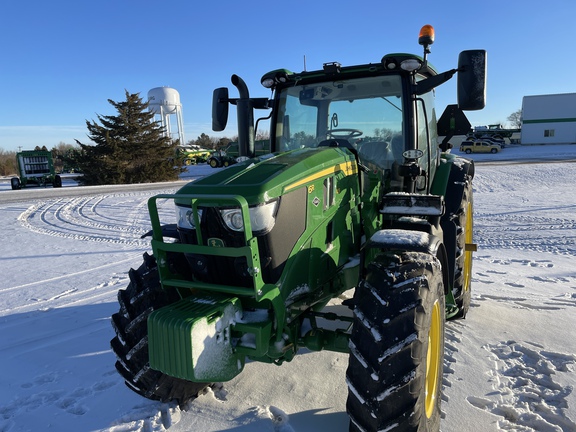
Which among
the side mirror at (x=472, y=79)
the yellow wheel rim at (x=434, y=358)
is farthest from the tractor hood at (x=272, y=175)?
the yellow wheel rim at (x=434, y=358)

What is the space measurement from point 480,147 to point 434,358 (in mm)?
38620

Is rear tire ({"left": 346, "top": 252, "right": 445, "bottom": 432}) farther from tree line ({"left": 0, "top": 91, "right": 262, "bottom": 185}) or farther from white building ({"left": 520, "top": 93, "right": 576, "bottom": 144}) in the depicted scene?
white building ({"left": 520, "top": 93, "right": 576, "bottom": 144})

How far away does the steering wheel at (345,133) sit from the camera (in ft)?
12.6

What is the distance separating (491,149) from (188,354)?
39.6 metres

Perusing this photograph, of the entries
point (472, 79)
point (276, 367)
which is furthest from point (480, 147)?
point (276, 367)

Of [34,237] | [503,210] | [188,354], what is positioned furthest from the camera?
[503,210]

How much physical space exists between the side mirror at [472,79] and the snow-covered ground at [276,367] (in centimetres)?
213

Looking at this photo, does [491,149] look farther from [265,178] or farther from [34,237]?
[265,178]

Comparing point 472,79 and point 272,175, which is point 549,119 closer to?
point 472,79

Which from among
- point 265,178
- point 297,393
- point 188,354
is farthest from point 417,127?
point 188,354

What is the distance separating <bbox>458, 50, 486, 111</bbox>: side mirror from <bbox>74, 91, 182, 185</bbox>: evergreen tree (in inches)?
1009

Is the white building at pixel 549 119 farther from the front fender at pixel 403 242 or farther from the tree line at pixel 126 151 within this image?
the front fender at pixel 403 242

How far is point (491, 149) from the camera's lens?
120 ft

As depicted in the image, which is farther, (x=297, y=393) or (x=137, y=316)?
(x=297, y=393)
